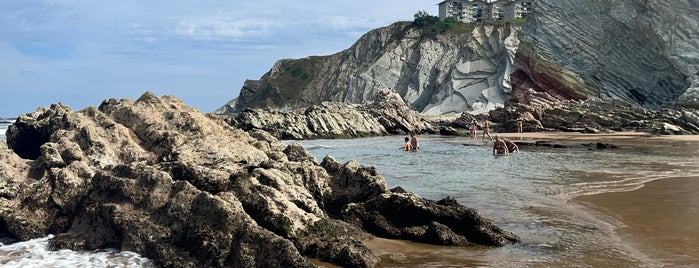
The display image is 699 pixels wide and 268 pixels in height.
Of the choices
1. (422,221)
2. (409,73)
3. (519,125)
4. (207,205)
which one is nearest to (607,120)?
(519,125)

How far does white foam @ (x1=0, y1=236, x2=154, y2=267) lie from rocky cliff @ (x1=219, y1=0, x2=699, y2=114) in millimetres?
48740

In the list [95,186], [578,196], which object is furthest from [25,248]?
[578,196]

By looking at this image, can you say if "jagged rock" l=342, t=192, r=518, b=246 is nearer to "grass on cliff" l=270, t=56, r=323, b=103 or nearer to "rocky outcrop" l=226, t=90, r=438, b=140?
"rocky outcrop" l=226, t=90, r=438, b=140

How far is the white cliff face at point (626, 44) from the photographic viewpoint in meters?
53.3

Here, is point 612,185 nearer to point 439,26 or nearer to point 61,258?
point 61,258

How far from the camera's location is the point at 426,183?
49.7 feet

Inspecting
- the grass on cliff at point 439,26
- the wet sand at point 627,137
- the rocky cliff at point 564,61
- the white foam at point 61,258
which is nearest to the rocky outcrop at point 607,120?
the wet sand at point 627,137

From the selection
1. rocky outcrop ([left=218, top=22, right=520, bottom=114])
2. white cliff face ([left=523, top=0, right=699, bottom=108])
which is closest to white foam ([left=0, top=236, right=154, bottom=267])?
white cliff face ([left=523, top=0, right=699, bottom=108])

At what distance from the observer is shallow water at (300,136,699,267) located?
742cm

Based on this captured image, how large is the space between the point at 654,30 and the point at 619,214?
169 feet

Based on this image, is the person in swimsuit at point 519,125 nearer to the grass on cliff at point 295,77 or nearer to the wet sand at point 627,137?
the wet sand at point 627,137

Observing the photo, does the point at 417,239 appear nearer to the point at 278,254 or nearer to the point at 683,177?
the point at 278,254

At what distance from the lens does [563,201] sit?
11734mm

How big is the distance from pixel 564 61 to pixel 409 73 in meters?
35.6
